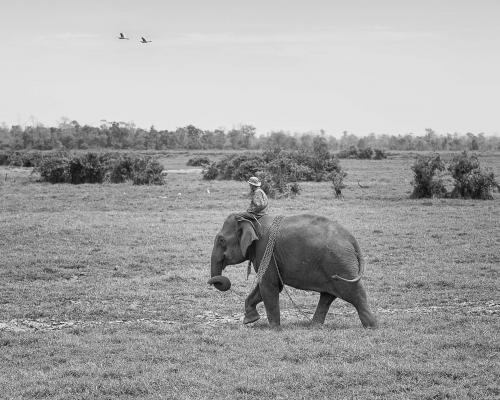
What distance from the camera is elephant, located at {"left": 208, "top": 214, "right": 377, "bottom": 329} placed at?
12211mm

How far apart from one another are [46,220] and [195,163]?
45.0 metres

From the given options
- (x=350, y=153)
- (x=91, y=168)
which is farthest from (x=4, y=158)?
(x=350, y=153)

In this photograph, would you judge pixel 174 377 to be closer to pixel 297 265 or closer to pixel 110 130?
pixel 297 265

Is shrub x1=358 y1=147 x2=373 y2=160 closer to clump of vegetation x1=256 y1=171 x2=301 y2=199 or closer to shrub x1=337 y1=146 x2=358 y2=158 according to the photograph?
shrub x1=337 y1=146 x2=358 y2=158

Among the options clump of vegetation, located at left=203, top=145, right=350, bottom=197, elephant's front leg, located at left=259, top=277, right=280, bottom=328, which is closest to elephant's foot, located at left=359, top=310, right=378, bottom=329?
elephant's front leg, located at left=259, top=277, right=280, bottom=328

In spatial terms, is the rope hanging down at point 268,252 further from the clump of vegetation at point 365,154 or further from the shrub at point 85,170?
the clump of vegetation at point 365,154

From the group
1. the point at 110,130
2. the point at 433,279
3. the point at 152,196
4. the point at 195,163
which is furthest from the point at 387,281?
the point at 110,130

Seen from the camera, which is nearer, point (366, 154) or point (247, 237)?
point (247, 237)

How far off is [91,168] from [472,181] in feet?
85.1

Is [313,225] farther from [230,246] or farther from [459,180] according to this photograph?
[459,180]

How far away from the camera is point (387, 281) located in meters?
17.0

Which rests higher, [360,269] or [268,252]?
[268,252]

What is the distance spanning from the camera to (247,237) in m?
12.7

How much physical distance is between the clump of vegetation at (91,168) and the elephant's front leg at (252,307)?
34.8 metres
